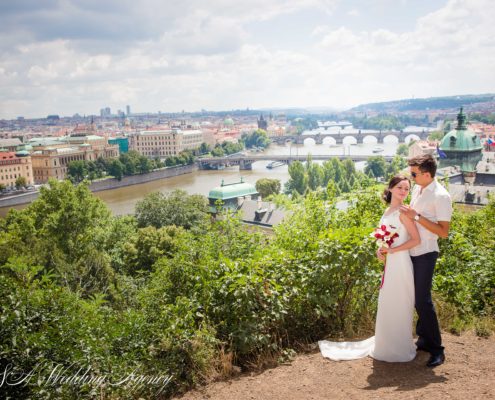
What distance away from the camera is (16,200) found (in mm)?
40938

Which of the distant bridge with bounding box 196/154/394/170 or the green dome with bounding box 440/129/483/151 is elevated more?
the green dome with bounding box 440/129/483/151

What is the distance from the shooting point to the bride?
290 centimetres

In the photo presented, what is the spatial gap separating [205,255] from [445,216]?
1.81 meters

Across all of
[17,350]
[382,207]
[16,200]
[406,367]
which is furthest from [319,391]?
[16,200]

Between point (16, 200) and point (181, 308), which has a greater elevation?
point (181, 308)

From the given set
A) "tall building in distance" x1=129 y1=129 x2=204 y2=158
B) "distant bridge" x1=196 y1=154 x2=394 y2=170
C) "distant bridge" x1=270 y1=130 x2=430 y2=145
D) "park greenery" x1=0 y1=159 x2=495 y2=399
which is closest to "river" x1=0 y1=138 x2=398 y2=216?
"distant bridge" x1=196 y1=154 x2=394 y2=170

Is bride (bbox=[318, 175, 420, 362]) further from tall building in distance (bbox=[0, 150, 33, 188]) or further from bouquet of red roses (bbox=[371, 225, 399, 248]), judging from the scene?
tall building in distance (bbox=[0, 150, 33, 188])

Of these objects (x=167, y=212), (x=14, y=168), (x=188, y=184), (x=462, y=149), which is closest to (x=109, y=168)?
(x=188, y=184)

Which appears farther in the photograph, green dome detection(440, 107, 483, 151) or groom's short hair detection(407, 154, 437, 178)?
green dome detection(440, 107, 483, 151)

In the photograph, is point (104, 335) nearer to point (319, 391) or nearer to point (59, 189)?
point (319, 391)

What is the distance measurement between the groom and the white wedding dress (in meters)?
0.05

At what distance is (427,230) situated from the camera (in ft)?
9.17

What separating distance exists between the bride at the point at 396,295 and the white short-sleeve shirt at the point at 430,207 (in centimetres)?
7

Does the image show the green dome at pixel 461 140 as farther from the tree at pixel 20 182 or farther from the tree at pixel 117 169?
the tree at pixel 20 182
